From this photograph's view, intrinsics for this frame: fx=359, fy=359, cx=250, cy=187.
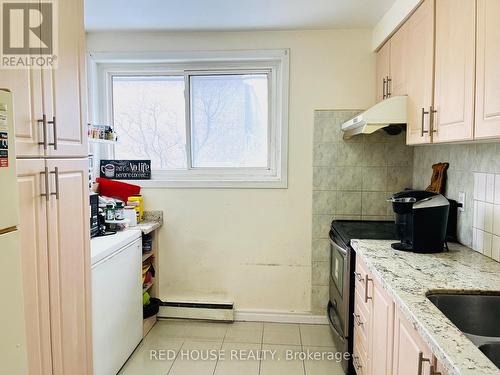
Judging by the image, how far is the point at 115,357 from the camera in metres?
2.24

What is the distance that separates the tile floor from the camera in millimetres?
2385

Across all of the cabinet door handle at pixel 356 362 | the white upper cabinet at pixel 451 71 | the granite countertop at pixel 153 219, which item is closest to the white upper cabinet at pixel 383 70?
the white upper cabinet at pixel 451 71

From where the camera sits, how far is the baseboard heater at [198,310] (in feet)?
9.89

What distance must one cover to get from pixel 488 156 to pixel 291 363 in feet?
5.82

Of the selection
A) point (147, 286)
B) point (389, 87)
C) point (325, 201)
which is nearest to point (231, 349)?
point (147, 286)

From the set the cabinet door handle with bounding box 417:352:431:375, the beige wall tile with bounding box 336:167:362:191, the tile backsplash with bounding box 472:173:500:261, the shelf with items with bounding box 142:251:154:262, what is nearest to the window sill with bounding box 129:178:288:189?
the beige wall tile with bounding box 336:167:362:191

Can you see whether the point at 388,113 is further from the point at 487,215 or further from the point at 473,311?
the point at 473,311

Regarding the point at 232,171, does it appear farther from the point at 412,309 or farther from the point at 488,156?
the point at 412,309

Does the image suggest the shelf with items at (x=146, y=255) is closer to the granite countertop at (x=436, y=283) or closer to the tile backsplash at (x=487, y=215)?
the granite countertop at (x=436, y=283)

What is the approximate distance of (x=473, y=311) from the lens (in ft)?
4.56

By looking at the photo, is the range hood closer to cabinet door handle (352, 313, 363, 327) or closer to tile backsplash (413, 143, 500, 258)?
tile backsplash (413, 143, 500, 258)

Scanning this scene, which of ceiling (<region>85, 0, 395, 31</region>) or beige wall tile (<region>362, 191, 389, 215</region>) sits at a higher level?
ceiling (<region>85, 0, 395, 31</region>)

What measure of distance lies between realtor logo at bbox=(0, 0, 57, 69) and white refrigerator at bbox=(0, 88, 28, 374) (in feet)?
0.66

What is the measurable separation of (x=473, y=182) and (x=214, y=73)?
2.11 meters
